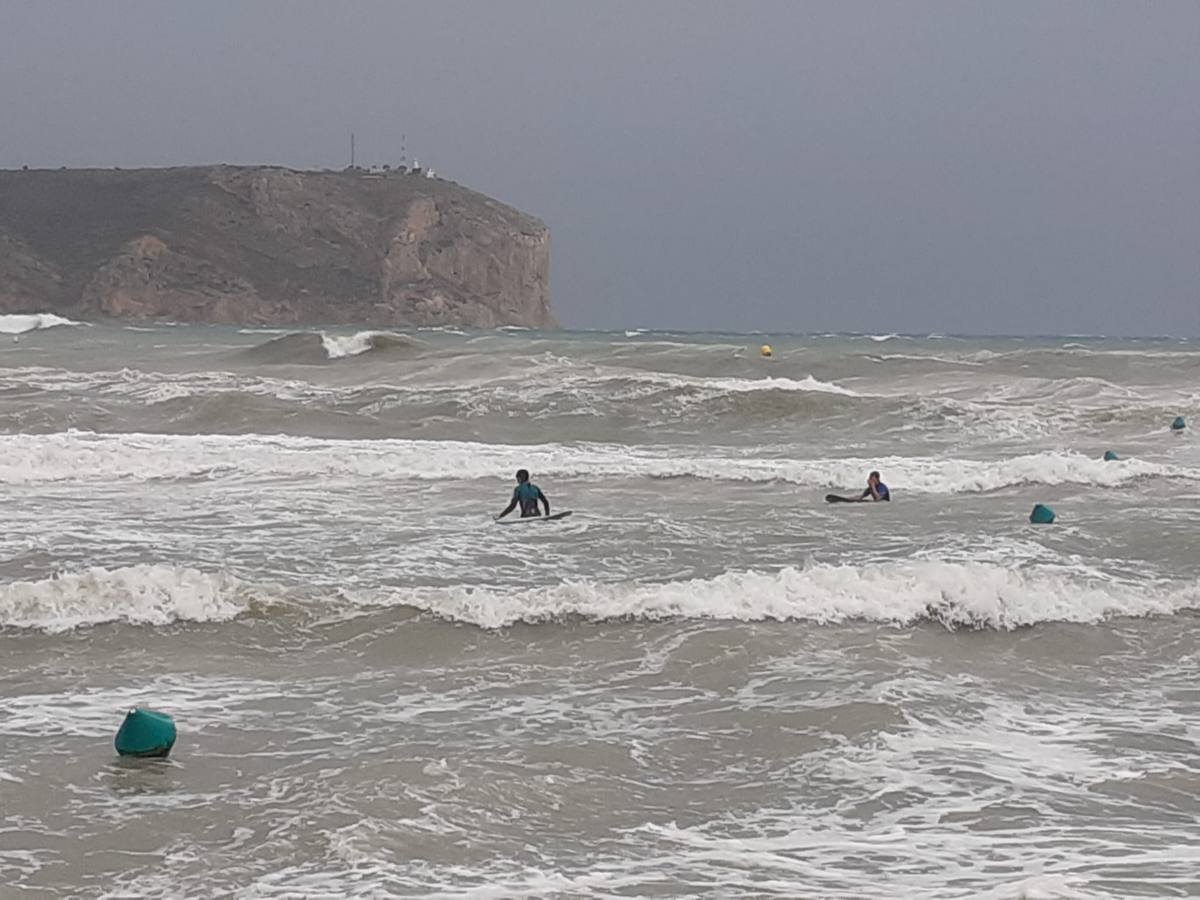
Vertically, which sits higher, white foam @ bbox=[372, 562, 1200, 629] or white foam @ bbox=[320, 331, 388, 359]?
white foam @ bbox=[320, 331, 388, 359]

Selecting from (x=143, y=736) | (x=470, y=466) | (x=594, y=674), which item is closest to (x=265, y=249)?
(x=470, y=466)

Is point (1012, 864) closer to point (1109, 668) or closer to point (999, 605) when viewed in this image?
point (1109, 668)

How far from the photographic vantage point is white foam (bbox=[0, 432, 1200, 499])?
1845 centimetres

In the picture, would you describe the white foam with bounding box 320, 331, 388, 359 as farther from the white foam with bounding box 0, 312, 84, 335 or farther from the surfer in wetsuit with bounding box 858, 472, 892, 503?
the white foam with bounding box 0, 312, 84, 335

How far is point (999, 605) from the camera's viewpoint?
35.3ft

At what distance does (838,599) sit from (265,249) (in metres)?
106

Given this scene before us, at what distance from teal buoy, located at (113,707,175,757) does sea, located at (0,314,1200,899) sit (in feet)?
0.27

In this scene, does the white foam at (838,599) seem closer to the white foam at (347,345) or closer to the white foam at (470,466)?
the white foam at (470,466)

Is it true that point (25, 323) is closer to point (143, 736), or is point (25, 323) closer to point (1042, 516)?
point (1042, 516)

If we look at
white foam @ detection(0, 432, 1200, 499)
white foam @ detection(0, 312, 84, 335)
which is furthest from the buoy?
white foam @ detection(0, 312, 84, 335)

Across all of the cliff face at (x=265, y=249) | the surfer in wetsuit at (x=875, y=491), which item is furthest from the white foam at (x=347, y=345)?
the cliff face at (x=265, y=249)

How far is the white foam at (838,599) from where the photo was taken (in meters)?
10.5

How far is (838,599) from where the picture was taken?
10859 millimetres

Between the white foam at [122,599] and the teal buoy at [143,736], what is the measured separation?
10.8 ft
